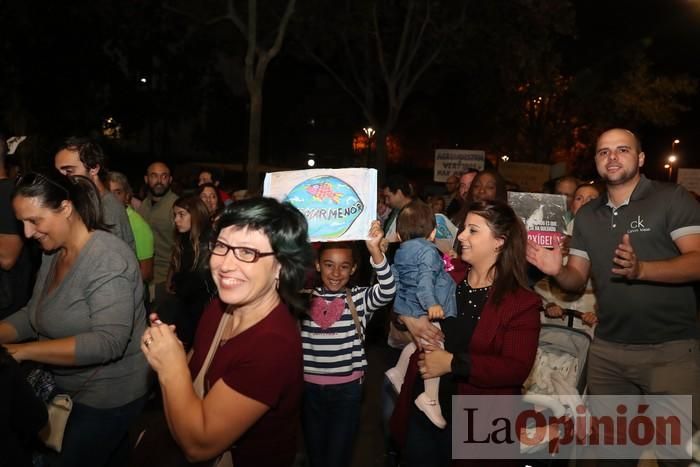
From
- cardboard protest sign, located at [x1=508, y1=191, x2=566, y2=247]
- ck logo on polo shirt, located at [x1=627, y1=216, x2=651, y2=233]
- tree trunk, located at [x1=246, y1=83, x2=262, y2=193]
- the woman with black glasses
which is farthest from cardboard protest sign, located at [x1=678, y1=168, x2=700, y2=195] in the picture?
the woman with black glasses

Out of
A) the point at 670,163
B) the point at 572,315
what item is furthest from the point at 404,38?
the point at 670,163

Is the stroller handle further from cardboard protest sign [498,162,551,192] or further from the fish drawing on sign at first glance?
cardboard protest sign [498,162,551,192]

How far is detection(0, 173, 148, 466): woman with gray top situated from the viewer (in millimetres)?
3305

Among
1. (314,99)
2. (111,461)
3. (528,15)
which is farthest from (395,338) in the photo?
(314,99)

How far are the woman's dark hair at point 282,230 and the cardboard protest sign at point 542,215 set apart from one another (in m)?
2.99

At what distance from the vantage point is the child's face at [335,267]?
4.38 metres

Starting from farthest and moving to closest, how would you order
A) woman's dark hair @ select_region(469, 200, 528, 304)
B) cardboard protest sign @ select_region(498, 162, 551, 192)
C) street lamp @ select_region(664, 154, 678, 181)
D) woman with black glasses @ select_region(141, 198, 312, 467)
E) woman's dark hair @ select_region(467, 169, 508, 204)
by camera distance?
1. street lamp @ select_region(664, 154, 678, 181)
2. cardboard protest sign @ select_region(498, 162, 551, 192)
3. woman's dark hair @ select_region(467, 169, 508, 204)
4. woman's dark hair @ select_region(469, 200, 528, 304)
5. woman with black glasses @ select_region(141, 198, 312, 467)

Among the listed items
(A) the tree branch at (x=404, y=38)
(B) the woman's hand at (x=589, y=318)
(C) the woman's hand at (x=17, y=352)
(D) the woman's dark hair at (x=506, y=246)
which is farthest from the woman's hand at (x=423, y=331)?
(A) the tree branch at (x=404, y=38)

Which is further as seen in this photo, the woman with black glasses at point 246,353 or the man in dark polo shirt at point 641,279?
the man in dark polo shirt at point 641,279

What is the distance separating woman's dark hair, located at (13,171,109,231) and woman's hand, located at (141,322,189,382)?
53.8 inches

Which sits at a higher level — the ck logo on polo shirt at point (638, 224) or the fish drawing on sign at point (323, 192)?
the fish drawing on sign at point (323, 192)

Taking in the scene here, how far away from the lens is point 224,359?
8.32 feet

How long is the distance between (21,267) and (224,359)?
241 centimetres

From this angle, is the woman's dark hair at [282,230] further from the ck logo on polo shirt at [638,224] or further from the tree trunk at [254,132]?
the tree trunk at [254,132]
